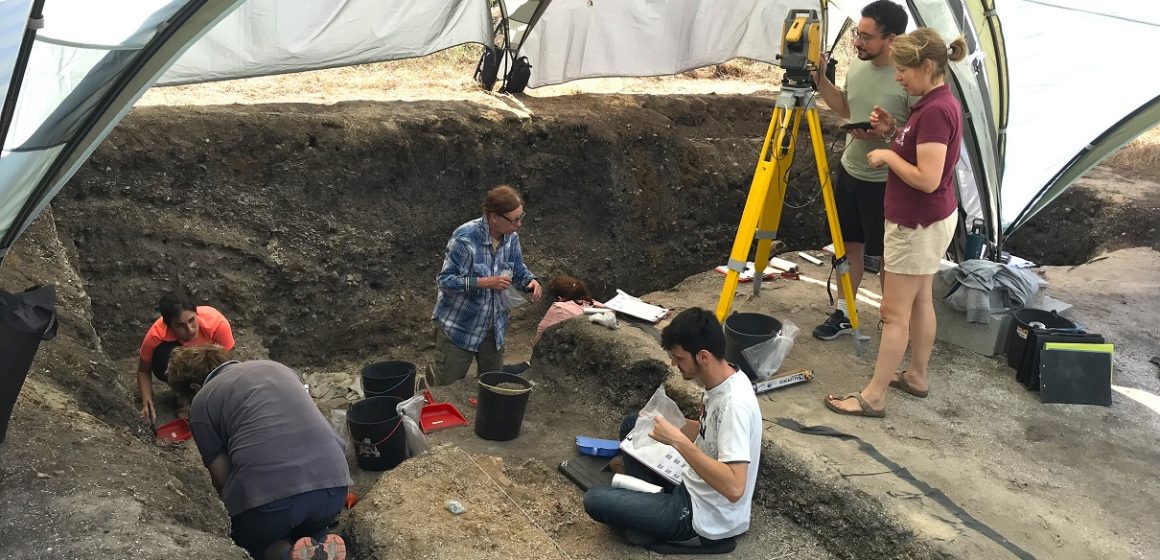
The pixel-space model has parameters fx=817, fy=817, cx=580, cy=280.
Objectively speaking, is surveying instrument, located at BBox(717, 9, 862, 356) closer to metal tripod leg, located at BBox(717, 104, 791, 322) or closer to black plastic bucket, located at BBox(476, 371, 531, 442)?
metal tripod leg, located at BBox(717, 104, 791, 322)

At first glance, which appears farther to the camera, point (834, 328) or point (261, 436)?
point (834, 328)

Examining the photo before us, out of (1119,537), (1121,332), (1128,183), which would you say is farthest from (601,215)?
(1128,183)

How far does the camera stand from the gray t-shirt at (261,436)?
3.21m

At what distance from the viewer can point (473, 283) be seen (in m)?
4.54

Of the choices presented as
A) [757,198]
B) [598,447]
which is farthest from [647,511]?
[757,198]

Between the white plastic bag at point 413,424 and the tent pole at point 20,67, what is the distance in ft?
7.10

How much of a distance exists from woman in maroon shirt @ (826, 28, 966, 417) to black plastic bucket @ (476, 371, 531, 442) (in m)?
1.70

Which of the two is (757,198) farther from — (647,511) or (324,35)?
(324,35)

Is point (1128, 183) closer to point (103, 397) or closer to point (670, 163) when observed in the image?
point (670, 163)

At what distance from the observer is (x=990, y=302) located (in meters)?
4.88

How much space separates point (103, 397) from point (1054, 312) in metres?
5.16

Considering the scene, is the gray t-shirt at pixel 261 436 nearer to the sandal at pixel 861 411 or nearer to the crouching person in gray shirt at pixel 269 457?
the crouching person in gray shirt at pixel 269 457

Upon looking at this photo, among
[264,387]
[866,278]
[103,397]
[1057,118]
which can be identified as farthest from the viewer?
[866,278]

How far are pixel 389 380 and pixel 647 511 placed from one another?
198cm
